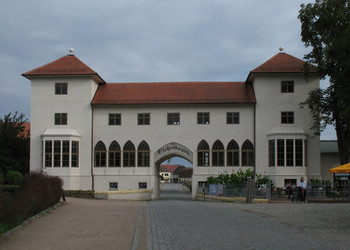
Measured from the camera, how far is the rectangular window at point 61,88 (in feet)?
134

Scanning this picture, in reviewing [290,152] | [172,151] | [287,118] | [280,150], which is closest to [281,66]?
[287,118]

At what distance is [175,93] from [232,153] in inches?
281

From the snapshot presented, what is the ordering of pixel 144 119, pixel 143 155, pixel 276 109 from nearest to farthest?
pixel 276 109 → pixel 143 155 → pixel 144 119

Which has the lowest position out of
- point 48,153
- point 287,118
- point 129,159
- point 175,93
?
point 129,159

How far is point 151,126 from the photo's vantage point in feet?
134

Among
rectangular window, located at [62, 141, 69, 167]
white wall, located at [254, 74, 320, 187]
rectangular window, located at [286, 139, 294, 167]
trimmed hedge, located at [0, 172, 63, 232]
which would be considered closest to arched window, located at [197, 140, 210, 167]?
white wall, located at [254, 74, 320, 187]

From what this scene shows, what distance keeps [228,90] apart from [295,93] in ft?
18.4

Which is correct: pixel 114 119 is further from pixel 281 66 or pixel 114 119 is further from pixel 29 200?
pixel 29 200

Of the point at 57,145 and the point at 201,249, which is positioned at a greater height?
the point at 57,145

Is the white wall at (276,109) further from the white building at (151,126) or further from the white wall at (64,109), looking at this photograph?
the white wall at (64,109)

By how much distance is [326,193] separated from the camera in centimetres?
2886

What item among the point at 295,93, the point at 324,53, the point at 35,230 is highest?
the point at 324,53

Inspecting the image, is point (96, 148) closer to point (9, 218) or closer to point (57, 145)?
point (57, 145)

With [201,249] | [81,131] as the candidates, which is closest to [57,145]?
[81,131]
